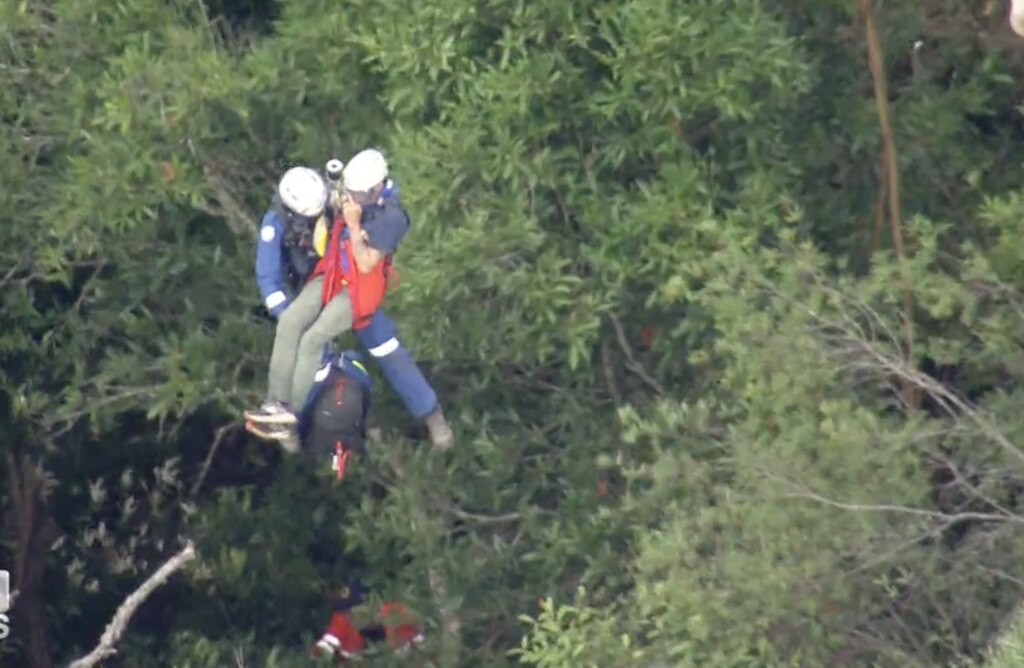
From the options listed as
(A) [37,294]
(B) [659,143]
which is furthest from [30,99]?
(B) [659,143]

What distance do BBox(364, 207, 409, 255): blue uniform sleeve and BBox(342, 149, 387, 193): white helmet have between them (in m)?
0.13

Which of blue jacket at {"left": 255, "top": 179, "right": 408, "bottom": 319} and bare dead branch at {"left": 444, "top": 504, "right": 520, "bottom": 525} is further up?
blue jacket at {"left": 255, "top": 179, "right": 408, "bottom": 319}

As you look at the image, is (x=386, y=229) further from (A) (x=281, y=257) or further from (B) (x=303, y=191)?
(A) (x=281, y=257)

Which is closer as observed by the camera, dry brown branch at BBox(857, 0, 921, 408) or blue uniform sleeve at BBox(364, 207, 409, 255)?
blue uniform sleeve at BBox(364, 207, 409, 255)

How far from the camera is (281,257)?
7.81 m

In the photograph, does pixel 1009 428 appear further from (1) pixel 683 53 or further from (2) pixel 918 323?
(1) pixel 683 53

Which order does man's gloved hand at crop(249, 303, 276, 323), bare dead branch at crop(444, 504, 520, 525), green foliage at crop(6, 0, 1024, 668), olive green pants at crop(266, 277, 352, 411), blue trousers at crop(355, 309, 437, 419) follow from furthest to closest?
man's gloved hand at crop(249, 303, 276, 323)
bare dead branch at crop(444, 504, 520, 525)
green foliage at crop(6, 0, 1024, 668)
blue trousers at crop(355, 309, 437, 419)
olive green pants at crop(266, 277, 352, 411)

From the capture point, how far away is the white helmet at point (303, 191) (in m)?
7.48

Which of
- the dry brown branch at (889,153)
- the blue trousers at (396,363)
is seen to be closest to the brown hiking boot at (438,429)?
the blue trousers at (396,363)

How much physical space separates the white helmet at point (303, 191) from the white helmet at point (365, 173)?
0.31ft

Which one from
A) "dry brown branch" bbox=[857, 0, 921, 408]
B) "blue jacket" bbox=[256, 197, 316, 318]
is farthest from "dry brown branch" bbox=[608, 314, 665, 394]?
"blue jacket" bbox=[256, 197, 316, 318]

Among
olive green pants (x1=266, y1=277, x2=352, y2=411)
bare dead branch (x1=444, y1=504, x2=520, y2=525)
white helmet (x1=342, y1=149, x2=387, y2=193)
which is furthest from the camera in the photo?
bare dead branch (x1=444, y1=504, x2=520, y2=525)

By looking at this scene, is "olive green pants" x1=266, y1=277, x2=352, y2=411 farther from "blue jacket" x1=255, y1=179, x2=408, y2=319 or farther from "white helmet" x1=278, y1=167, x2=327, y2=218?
"white helmet" x1=278, y1=167, x2=327, y2=218

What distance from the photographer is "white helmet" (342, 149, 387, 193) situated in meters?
7.43
